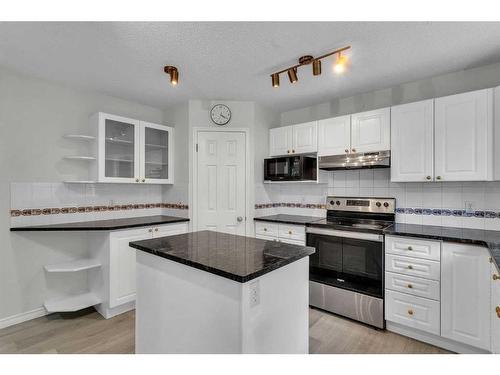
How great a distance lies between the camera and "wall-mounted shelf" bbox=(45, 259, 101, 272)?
2.64 meters

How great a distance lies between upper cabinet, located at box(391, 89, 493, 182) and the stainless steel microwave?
0.89 meters

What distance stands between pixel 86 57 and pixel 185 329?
2259 mm

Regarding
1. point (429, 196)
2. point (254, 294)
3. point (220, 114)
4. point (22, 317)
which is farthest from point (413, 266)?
point (22, 317)

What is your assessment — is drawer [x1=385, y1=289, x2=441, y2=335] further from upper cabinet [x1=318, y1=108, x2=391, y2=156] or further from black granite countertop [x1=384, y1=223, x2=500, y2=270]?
upper cabinet [x1=318, y1=108, x2=391, y2=156]

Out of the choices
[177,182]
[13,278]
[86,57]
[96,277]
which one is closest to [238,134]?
[177,182]

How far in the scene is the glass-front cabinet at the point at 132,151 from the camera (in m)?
2.94

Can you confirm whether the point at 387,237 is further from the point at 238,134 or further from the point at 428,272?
the point at 238,134

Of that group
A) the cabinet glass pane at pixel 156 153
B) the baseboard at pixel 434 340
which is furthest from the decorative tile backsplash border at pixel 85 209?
the baseboard at pixel 434 340

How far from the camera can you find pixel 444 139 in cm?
236

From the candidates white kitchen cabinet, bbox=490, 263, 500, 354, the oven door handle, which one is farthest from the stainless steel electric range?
white kitchen cabinet, bbox=490, 263, 500, 354

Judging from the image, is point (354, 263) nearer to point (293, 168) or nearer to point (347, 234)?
point (347, 234)

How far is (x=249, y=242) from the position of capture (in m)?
1.91

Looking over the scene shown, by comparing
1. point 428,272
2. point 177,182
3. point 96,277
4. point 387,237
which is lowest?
point 96,277

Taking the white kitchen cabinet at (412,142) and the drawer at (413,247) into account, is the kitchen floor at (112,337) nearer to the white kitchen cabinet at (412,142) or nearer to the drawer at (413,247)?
the drawer at (413,247)
